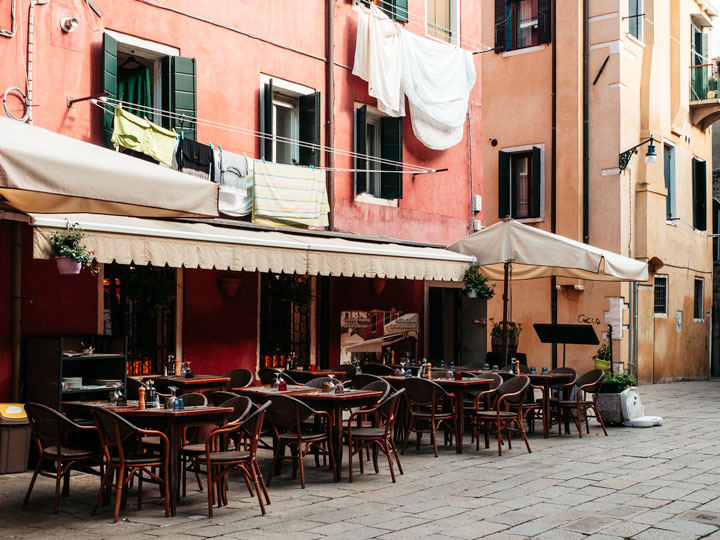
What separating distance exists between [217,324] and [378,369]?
2111mm

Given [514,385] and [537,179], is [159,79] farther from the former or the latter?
[537,179]

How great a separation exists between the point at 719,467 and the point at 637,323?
36.1 feet

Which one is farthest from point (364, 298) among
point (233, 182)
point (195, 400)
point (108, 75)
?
point (195, 400)

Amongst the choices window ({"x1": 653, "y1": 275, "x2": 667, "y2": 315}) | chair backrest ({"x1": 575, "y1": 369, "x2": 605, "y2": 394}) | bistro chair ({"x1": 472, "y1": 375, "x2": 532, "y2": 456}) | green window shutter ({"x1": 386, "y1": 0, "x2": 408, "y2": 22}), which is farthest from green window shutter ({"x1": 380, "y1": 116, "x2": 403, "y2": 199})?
window ({"x1": 653, "y1": 275, "x2": 667, "y2": 315})

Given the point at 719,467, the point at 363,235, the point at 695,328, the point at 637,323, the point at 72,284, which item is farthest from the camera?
the point at 695,328

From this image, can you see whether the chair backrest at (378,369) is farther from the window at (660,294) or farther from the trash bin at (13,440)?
the window at (660,294)

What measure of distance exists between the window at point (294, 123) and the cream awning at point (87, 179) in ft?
20.1

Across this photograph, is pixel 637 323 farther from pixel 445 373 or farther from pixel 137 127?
pixel 137 127

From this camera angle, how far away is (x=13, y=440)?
8.28 metres

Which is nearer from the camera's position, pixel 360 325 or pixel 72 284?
pixel 72 284

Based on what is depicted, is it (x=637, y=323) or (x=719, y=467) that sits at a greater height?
(x=637, y=323)

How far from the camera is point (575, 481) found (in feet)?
26.1

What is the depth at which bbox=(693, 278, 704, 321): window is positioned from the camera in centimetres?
2308

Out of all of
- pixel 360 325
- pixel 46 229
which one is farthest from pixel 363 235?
pixel 46 229
